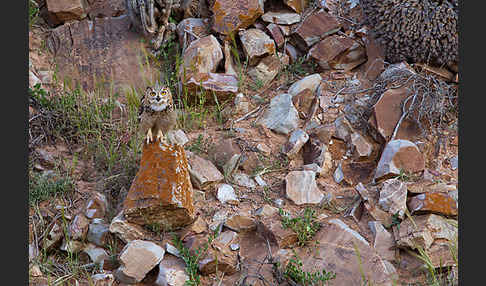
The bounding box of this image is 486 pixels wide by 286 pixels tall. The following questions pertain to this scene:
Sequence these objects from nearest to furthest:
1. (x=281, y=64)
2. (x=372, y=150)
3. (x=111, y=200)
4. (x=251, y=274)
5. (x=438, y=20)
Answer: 1. (x=251, y=274)
2. (x=111, y=200)
3. (x=372, y=150)
4. (x=438, y=20)
5. (x=281, y=64)

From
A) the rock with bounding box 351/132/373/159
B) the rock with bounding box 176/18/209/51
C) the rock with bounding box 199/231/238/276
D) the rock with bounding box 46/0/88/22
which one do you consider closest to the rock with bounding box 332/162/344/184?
the rock with bounding box 351/132/373/159

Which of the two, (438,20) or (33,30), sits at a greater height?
(438,20)

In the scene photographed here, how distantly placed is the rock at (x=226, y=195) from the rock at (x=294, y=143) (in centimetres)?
76

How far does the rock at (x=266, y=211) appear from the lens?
442cm

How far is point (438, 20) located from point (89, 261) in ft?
14.6

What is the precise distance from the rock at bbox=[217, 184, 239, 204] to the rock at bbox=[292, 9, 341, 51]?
2318mm

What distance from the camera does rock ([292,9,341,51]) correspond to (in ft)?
19.8

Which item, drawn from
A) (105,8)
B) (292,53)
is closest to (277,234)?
(292,53)

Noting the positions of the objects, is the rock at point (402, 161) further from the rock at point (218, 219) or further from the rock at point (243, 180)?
the rock at point (218, 219)

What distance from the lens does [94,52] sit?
6129 mm

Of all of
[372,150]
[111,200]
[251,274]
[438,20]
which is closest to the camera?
[251,274]

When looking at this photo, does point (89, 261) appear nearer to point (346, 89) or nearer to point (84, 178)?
point (84, 178)

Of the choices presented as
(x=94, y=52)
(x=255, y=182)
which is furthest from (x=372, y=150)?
(x=94, y=52)

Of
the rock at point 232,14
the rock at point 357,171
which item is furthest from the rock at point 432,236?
the rock at point 232,14
